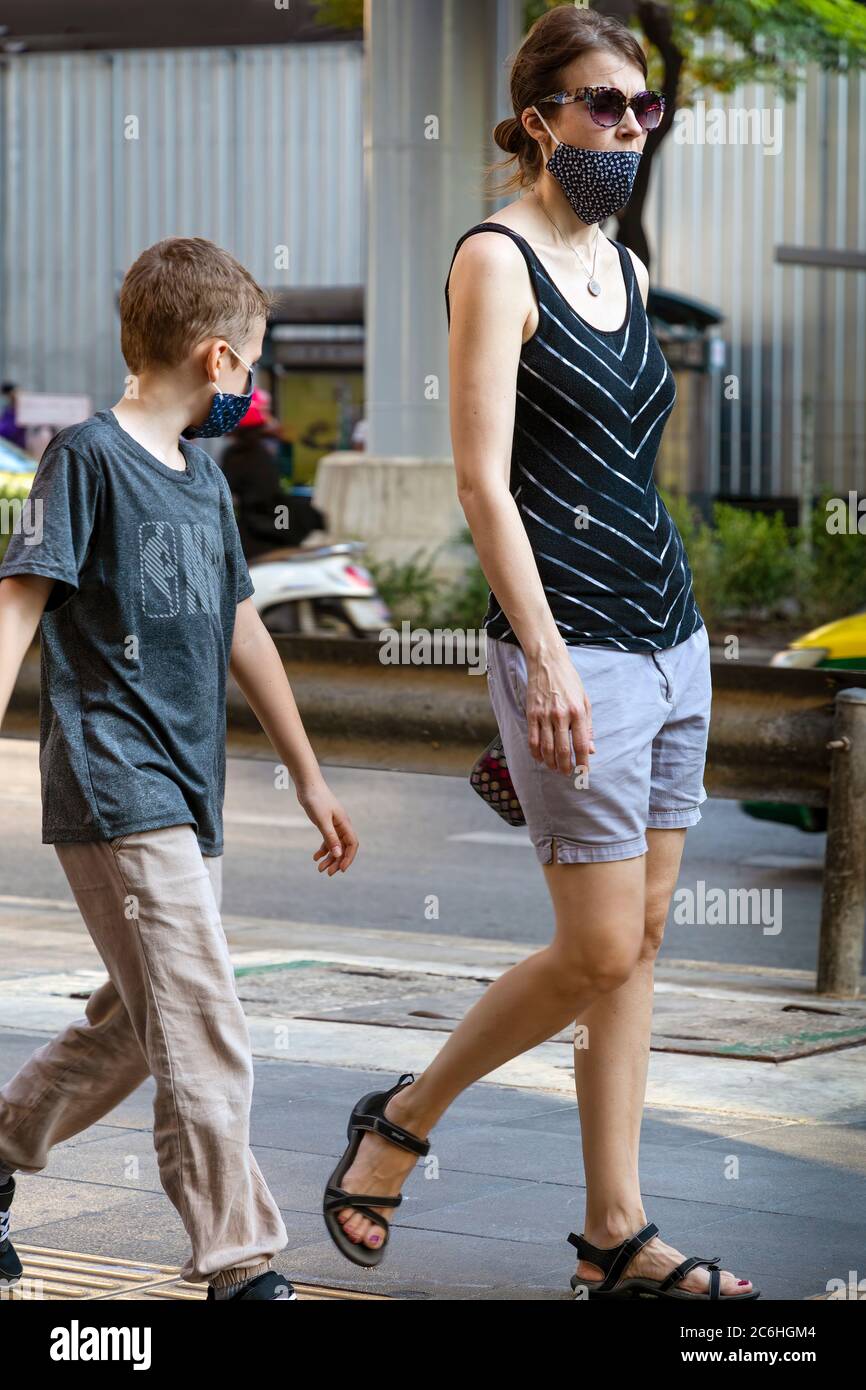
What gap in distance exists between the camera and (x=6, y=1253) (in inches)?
135

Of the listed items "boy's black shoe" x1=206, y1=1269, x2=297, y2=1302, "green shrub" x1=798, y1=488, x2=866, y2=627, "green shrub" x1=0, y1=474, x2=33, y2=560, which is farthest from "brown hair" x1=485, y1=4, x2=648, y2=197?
"green shrub" x1=0, y1=474, x2=33, y2=560

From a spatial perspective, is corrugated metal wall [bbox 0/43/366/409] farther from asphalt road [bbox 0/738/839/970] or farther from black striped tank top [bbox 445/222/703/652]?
black striped tank top [bbox 445/222/703/652]

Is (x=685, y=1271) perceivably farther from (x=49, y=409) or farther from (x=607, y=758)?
(x=49, y=409)

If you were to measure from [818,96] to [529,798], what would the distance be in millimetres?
30461

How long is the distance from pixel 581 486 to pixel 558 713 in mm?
399

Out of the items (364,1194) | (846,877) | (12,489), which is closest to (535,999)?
(364,1194)

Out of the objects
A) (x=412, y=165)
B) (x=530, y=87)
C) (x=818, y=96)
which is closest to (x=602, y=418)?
(x=530, y=87)

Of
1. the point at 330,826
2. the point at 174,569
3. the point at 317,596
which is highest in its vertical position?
the point at 317,596

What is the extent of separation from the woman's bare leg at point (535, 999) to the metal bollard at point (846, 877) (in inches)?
103

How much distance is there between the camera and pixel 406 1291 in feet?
11.4

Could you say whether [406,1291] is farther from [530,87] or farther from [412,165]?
[412,165]

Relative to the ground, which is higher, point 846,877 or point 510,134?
point 510,134

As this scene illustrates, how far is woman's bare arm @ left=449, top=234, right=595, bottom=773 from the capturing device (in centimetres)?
325

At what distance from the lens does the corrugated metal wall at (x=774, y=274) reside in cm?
Result: 3234
